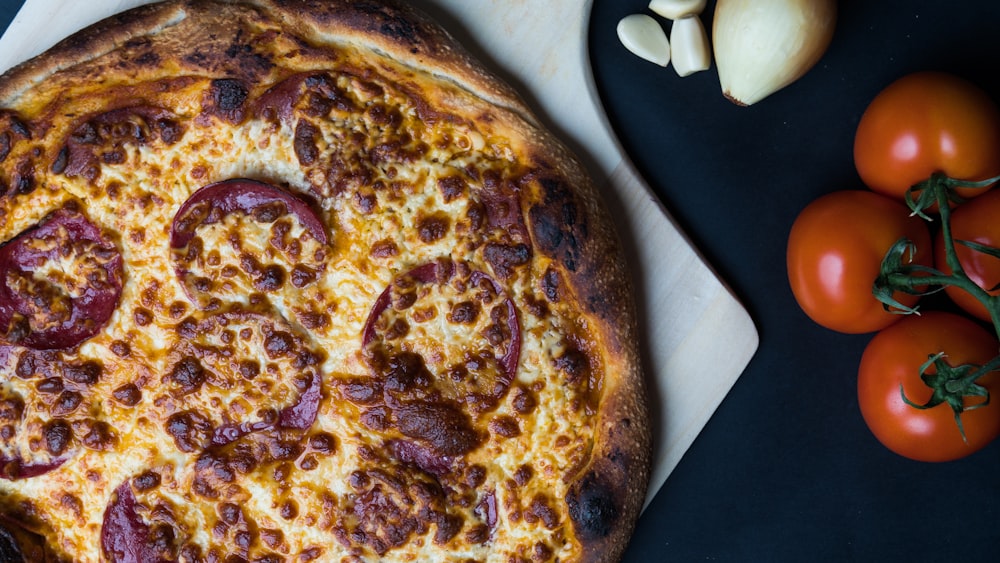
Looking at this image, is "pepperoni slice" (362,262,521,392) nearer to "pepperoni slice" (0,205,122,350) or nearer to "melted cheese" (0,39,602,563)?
"melted cheese" (0,39,602,563)

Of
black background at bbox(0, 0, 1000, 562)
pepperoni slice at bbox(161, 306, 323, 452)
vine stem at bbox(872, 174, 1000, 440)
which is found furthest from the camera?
black background at bbox(0, 0, 1000, 562)

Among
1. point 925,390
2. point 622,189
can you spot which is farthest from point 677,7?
point 925,390

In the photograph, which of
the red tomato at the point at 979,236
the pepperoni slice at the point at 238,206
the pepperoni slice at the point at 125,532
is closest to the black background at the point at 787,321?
the red tomato at the point at 979,236

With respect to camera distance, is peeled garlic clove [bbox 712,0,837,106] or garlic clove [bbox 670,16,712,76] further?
garlic clove [bbox 670,16,712,76]

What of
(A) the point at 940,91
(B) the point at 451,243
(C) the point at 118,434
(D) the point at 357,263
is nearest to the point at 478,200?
(B) the point at 451,243

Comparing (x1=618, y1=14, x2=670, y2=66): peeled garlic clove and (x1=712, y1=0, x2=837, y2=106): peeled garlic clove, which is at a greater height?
(x1=618, y1=14, x2=670, y2=66): peeled garlic clove

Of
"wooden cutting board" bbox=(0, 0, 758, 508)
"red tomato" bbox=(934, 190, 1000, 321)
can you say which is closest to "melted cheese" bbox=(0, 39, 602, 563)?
"wooden cutting board" bbox=(0, 0, 758, 508)
